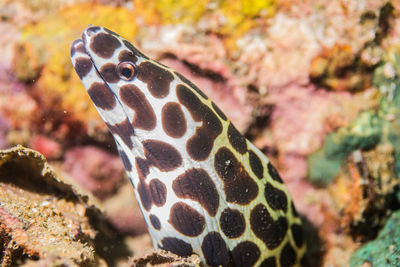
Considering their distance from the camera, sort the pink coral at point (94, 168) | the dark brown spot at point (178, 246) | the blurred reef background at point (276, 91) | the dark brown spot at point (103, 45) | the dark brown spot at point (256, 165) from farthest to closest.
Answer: the pink coral at point (94, 168)
the blurred reef background at point (276, 91)
the dark brown spot at point (256, 165)
the dark brown spot at point (178, 246)
the dark brown spot at point (103, 45)

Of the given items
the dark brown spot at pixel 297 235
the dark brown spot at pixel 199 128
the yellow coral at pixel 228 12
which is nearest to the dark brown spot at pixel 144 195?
the dark brown spot at pixel 199 128

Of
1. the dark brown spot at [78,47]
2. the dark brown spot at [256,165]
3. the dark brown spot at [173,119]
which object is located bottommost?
the dark brown spot at [256,165]

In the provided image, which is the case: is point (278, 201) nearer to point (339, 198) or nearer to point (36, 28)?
point (339, 198)

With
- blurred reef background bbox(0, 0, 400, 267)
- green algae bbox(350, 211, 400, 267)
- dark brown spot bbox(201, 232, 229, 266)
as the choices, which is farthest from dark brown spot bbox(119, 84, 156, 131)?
green algae bbox(350, 211, 400, 267)

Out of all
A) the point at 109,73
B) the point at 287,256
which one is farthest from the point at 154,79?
the point at 287,256

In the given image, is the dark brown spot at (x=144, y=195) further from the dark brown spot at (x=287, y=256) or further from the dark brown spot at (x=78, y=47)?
the dark brown spot at (x=287, y=256)

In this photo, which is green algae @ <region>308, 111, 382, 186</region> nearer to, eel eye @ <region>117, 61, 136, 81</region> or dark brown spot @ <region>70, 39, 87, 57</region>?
eel eye @ <region>117, 61, 136, 81</region>
